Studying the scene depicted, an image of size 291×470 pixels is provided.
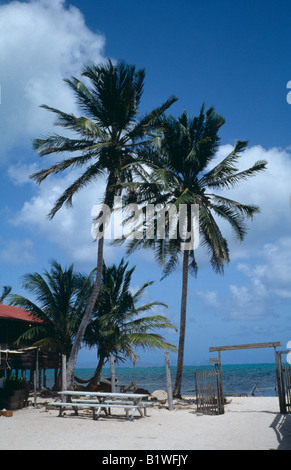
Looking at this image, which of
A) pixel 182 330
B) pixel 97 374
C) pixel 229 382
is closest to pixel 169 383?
pixel 182 330

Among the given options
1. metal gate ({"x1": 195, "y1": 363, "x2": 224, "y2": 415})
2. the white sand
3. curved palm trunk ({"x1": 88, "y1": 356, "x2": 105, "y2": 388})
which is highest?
curved palm trunk ({"x1": 88, "y1": 356, "x2": 105, "y2": 388})

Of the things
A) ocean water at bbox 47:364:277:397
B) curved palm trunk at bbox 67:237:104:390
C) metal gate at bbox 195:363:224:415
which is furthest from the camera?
ocean water at bbox 47:364:277:397

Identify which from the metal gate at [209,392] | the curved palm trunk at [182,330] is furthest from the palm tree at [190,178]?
the metal gate at [209,392]

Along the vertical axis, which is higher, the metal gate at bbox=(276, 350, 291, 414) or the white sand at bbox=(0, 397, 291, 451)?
the metal gate at bbox=(276, 350, 291, 414)

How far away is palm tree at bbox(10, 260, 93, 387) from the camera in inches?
830

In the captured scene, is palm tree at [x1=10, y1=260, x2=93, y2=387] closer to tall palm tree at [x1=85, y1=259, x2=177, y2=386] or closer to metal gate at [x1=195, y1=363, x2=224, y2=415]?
tall palm tree at [x1=85, y1=259, x2=177, y2=386]

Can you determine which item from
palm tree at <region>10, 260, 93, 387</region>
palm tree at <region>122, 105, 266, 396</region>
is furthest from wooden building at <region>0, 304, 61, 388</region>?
palm tree at <region>122, 105, 266, 396</region>

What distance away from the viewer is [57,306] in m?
21.8

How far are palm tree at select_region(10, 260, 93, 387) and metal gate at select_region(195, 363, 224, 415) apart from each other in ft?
26.9

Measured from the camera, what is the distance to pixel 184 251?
64.7ft
